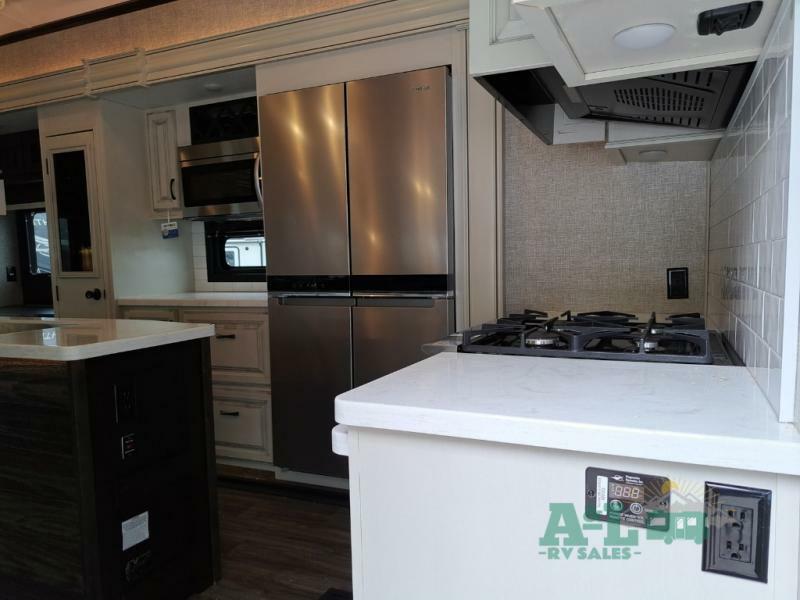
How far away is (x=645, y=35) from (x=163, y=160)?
3196 millimetres

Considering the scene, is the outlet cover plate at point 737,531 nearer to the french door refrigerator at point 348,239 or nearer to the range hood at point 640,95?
the range hood at point 640,95

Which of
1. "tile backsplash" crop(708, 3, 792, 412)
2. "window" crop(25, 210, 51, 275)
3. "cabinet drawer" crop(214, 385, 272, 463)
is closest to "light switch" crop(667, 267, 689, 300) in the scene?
"tile backsplash" crop(708, 3, 792, 412)

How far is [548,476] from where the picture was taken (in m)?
0.79

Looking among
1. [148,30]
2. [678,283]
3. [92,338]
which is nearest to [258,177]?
[148,30]

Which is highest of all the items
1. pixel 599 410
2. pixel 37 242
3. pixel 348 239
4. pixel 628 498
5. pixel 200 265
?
pixel 37 242

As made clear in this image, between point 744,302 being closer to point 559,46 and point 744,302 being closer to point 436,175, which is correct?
point 559,46

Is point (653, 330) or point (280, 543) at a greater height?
point (653, 330)

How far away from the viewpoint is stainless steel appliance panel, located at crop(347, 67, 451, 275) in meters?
2.43

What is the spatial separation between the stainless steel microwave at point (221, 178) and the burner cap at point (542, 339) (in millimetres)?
2123

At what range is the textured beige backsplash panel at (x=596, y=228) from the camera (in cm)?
225

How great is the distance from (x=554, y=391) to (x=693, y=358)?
0.42 metres

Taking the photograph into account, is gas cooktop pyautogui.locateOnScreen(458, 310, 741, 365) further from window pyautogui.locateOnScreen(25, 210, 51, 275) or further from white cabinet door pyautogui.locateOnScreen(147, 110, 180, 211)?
window pyautogui.locateOnScreen(25, 210, 51, 275)

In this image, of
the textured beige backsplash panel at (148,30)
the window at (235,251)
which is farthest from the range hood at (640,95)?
the window at (235,251)

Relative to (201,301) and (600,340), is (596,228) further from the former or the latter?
(201,301)
